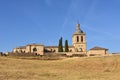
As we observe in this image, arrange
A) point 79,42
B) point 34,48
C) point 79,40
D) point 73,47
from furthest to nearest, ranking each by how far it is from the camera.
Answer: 1. point 79,40
2. point 79,42
3. point 73,47
4. point 34,48

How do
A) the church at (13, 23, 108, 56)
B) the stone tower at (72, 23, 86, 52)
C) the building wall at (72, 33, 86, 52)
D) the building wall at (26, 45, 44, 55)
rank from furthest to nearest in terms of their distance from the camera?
1. the stone tower at (72, 23, 86, 52)
2. the building wall at (72, 33, 86, 52)
3. the church at (13, 23, 108, 56)
4. the building wall at (26, 45, 44, 55)

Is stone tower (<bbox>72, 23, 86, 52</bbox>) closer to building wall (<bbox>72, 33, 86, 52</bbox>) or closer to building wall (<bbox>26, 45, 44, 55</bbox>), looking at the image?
building wall (<bbox>72, 33, 86, 52</bbox>)

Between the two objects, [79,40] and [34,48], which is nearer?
[34,48]

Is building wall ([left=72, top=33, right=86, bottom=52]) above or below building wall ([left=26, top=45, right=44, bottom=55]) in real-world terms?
above

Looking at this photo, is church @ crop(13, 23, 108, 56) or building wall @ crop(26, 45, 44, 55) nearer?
building wall @ crop(26, 45, 44, 55)

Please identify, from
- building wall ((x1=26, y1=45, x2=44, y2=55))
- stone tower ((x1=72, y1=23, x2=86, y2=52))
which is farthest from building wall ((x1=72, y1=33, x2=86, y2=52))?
building wall ((x1=26, y1=45, x2=44, y2=55))

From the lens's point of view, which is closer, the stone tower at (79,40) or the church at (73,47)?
the church at (73,47)

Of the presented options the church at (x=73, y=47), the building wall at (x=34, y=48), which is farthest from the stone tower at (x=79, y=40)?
the building wall at (x=34, y=48)

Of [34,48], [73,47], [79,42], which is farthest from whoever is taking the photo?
[79,42]

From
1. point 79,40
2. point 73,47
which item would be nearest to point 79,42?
point 79,40

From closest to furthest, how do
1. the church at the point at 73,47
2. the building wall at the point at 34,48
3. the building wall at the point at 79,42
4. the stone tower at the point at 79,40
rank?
the building wall at the point at 34,48
the church at the point at 73,47
the building wall at the point at 79,42
the stone tower at the point at 79,40

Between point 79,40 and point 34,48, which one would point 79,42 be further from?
point 34,48

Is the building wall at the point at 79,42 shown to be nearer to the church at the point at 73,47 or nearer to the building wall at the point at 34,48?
the church at the point at 73,47

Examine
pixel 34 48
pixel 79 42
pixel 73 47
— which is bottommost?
pixel 34 48
